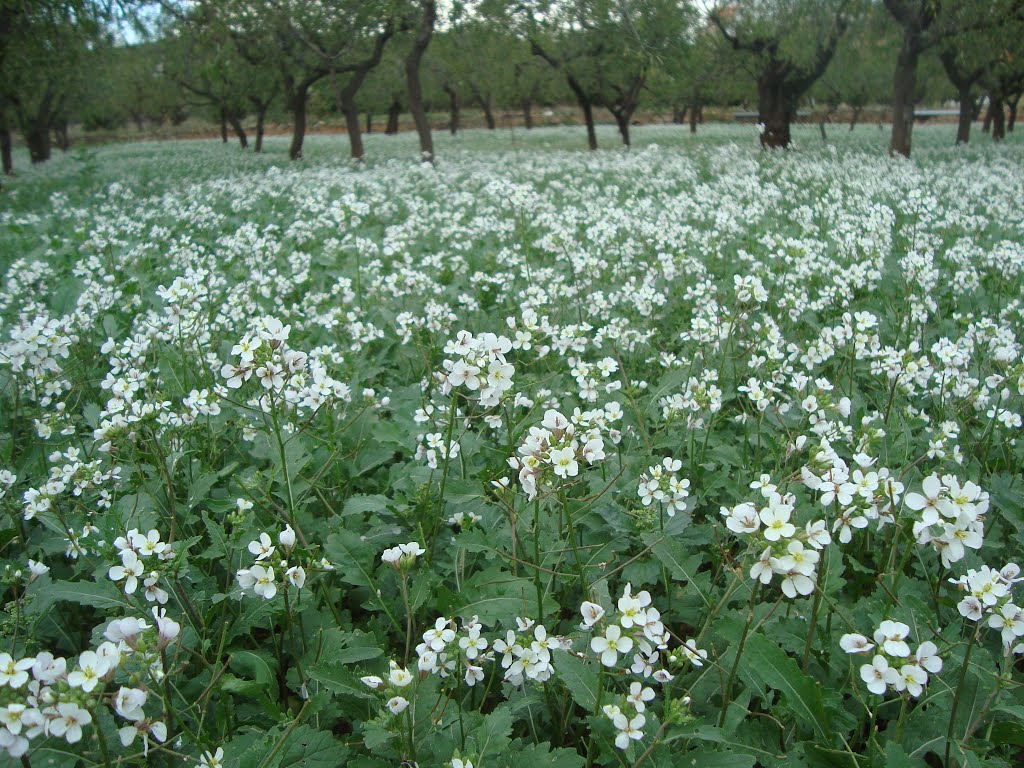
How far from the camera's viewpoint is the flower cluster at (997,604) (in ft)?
5.28

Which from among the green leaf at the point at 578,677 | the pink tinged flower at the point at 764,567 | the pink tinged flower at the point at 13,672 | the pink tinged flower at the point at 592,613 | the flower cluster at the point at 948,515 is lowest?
the green leaf at the point at 578,677

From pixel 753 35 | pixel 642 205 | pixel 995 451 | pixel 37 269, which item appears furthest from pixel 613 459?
pixel 753 35

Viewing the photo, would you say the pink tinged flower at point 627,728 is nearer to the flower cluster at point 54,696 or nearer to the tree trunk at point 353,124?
the flower cluster at point 54,696

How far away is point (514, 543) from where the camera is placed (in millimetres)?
2174

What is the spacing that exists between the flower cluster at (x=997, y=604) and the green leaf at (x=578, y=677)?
2.99 feet

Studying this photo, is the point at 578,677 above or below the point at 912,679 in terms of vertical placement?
below

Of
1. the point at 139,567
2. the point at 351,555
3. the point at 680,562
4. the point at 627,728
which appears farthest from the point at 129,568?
the point at 680,562

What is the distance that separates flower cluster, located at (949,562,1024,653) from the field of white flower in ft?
0.05

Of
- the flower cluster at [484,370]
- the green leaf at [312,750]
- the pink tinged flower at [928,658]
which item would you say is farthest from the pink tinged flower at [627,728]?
the flower cluster at [484,370]

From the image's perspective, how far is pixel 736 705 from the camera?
201cm

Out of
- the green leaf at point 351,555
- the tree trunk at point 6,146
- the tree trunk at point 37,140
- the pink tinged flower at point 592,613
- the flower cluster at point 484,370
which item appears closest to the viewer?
the pink tinged flower at point 592,613

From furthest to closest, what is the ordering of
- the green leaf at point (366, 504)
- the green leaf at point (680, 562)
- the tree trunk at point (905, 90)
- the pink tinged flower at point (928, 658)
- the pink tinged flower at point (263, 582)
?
the tree trunk at point (905, 90)
the green leaf at point (366, 504)
the green leaf at point (680, 562)
the pink tinged flower at point (263, 582)
the pink tinged flower at point (928, 658)

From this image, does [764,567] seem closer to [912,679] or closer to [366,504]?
[912,679]

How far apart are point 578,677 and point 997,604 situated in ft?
3.33
